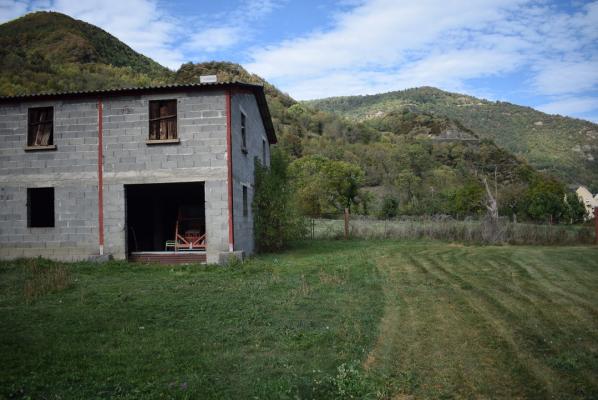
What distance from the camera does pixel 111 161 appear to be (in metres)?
14.6

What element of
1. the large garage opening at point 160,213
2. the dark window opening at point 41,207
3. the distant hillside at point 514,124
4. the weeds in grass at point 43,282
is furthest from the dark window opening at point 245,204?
the distant hillside at point 514,124

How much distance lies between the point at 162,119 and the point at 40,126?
4.45 meters

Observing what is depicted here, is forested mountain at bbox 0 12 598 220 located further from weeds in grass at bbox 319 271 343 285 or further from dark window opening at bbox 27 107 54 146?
weeds in grass at bbox 319 271 343 285

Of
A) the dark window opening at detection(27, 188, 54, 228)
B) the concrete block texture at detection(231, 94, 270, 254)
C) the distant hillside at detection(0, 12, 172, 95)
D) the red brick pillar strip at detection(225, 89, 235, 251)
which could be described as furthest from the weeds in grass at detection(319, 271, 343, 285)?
the distant hillside at detection(0, 12, 172, 95)

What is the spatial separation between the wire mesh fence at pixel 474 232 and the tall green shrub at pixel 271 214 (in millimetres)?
5673

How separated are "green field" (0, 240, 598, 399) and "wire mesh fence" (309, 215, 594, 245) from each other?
25.8ft

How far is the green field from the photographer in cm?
459

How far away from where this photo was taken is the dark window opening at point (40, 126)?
600 inches

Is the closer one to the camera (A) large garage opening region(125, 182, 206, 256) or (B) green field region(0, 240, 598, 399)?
(B) green field region(0, 240, 598, 399)

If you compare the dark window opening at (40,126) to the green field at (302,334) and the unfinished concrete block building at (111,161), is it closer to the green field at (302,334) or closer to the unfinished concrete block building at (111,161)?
the unfinished concrete block building at (111,161)

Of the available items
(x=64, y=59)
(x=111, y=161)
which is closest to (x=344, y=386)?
(x=111, y=161)

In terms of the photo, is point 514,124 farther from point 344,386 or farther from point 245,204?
point 344,386

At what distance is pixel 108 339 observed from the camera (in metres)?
6.21

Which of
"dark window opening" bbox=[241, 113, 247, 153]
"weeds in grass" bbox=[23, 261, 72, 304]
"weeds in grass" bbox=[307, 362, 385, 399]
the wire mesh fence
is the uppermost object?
"dark window opening" bbox=[241, 113, 247, 153]
